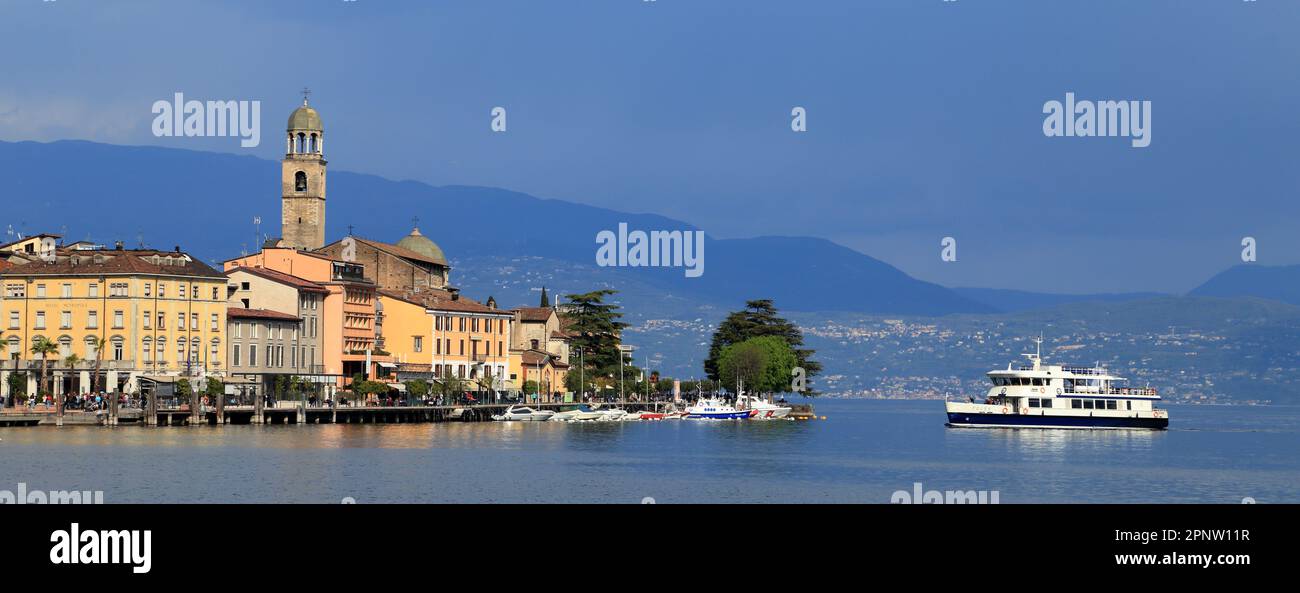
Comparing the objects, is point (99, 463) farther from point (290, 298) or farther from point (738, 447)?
point (290, 298)

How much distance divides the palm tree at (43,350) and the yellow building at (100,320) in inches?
17.7

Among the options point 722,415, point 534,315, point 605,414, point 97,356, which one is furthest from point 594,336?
point 97,356

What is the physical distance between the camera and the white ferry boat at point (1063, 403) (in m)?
120

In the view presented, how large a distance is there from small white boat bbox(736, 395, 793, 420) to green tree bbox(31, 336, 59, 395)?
6146cm

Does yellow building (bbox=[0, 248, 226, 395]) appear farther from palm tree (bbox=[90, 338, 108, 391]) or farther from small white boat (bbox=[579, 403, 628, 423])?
small white boat (bbox=[579, 403, 628, 423])

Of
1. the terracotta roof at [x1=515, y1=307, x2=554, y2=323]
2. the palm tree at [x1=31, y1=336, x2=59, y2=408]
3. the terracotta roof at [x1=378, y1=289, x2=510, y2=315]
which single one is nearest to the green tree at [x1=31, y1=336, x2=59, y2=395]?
the palm tree at [x1=31, y1=336, x2=59, y2=408]

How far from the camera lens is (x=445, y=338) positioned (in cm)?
13775

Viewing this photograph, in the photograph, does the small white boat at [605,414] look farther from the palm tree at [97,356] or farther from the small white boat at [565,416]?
the palm tree at [97,356]

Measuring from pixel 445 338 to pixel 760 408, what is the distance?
2958 cm
